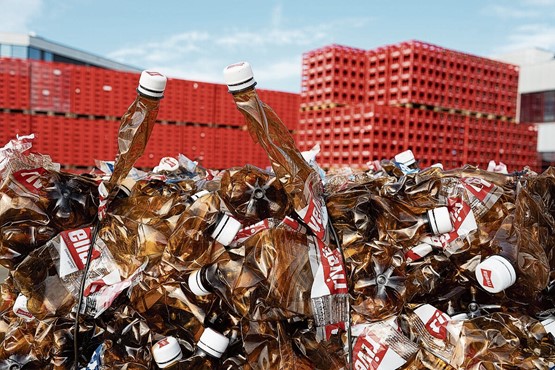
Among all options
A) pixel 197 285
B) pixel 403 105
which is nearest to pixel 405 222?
pixel 197 285

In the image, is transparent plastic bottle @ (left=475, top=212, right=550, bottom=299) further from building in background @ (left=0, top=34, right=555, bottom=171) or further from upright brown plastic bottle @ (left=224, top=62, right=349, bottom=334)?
building in background @ (left=0, top=34, right=555, bottom=171)

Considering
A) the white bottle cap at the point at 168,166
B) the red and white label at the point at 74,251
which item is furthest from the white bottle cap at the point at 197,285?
the white bottle cap at the point at 168,166

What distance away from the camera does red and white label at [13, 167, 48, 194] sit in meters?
1.84

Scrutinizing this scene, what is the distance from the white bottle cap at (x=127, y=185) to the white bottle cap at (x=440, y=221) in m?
1.13

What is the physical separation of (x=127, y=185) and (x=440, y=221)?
1.18 metres

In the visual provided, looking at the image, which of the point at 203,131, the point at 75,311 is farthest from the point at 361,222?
the point at 203,131

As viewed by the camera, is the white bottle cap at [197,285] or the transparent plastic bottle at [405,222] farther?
the transparent plastic bottle at [405,222]

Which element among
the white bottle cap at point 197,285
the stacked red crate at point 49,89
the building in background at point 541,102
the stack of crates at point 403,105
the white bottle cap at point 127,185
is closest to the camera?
the white bottle cap at point 197,285

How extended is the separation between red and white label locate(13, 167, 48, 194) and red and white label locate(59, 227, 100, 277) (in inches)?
7.3

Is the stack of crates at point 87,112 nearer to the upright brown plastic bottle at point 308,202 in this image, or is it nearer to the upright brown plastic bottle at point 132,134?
the upright brown plastic bottle at point 132,134

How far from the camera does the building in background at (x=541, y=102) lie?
1628 centimetres

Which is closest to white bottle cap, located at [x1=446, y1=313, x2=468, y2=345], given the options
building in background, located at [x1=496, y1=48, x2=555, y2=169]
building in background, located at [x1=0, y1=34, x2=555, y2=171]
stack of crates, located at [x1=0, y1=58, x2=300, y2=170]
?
building in background, located at [x1=0, y1=34, x2=555, y2=171]

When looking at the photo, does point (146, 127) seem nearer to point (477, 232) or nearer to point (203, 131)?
point (477, 232)

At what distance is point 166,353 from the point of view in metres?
1.68
